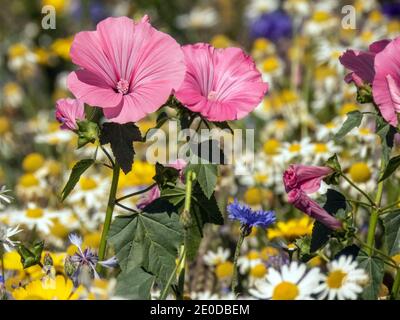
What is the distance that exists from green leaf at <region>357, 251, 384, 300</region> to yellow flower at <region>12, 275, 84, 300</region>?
0.45 meters

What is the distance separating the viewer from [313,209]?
1372 millimetres

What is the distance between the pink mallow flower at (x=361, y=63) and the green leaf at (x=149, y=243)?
1.23 ft

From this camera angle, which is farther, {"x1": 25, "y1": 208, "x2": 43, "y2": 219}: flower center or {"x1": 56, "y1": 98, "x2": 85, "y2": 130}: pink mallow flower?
{"x1": 25, "y1": 208, "x2": 43, "y2": 219}: flower center

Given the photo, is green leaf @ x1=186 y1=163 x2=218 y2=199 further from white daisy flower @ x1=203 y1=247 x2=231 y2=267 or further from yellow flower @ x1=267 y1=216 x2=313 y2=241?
white daisy flower @ x1=203 y1=247 x2=231 y2=267

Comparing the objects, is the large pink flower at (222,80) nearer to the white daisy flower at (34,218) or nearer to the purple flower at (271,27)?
the white daisy flower at (34,218)

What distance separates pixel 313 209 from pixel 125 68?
37 cm

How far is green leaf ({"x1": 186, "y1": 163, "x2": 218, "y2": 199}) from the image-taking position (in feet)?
4.46

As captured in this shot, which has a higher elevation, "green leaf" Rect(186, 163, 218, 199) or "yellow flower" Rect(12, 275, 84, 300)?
"green leaf" Rect(186, 163, 218, 199)

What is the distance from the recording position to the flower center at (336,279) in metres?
1.40

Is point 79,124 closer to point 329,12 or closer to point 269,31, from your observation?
point 329,12

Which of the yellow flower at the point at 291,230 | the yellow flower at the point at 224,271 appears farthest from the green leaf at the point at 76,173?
the yellow flower at the point at 224,271

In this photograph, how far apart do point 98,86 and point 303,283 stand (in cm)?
44

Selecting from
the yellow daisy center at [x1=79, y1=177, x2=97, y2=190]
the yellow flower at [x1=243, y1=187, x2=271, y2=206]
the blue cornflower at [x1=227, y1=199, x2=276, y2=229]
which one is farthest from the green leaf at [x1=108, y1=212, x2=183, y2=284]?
the yellow daisy center at [x1=79, y1=177, x2=97, y2=190]
